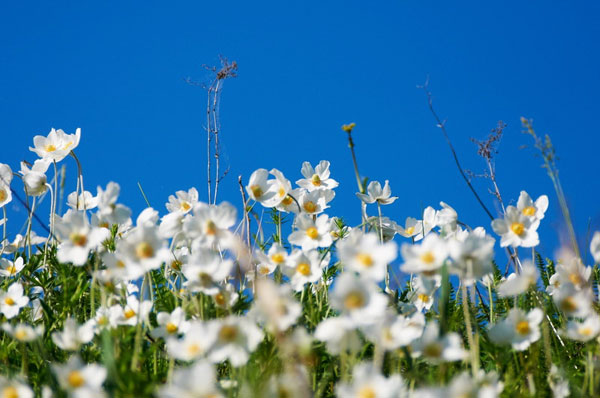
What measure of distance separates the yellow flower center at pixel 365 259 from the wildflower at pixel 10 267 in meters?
1.99

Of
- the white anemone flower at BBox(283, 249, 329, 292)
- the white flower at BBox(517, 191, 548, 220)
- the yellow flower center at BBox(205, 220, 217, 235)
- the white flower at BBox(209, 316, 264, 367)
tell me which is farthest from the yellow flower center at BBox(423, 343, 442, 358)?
the white flower at BBox(517, 191, 548, 220)

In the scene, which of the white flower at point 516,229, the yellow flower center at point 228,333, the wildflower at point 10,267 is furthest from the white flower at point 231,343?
the wildflower at point 10,267

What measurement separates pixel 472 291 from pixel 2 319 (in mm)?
1983

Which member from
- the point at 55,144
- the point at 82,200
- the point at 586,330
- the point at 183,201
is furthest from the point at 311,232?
the point at 55,144

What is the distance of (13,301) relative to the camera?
239cm

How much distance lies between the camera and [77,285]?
2.52m

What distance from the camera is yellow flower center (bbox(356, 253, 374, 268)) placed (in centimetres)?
164

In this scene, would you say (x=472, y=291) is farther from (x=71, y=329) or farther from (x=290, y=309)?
(x=71, y=329)

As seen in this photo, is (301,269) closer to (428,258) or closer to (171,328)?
(171,328)

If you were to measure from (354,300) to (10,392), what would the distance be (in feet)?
3.03

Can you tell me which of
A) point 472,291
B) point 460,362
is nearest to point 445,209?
point 472,291

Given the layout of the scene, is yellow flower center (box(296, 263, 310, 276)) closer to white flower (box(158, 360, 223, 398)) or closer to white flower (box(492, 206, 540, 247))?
white flower (box(492, 206, 540, 247))

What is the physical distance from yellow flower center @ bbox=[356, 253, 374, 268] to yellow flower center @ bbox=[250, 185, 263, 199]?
97 cm

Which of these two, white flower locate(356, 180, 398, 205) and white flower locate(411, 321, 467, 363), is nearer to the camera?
white flower locate(411, 321, 467, 363)
